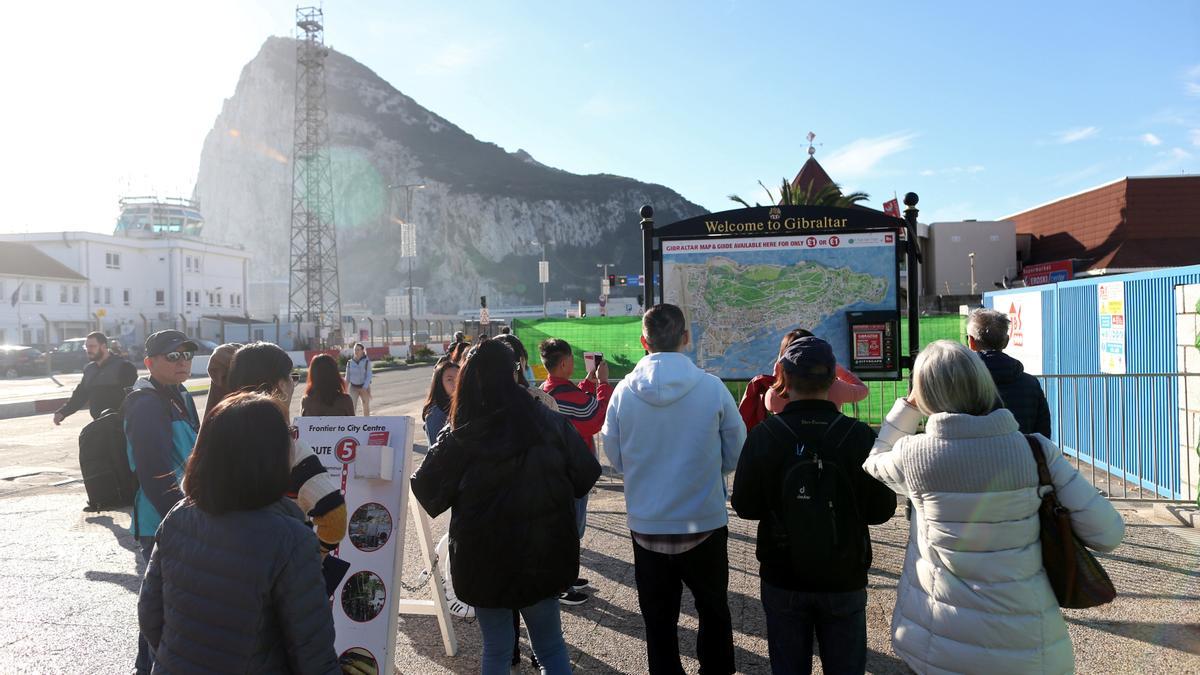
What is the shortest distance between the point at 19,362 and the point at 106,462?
37.4 meters

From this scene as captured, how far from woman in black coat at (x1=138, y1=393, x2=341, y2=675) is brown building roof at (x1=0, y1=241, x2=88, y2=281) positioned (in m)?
61.8

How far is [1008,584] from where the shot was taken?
2.51 m

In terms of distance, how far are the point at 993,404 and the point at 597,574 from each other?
12.3ft

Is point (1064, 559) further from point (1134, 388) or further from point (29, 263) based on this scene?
point (29, 263)

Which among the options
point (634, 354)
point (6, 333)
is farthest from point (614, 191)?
point (634, 354)

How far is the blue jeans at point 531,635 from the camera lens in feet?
10.5

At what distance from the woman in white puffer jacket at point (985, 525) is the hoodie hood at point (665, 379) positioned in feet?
3.75

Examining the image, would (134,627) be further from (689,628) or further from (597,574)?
(689,628)

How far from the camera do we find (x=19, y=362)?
35.1 metres

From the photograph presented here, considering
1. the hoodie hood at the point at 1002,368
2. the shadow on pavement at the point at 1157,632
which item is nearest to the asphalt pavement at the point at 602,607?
the shadow on pavement at the point at 1157,632

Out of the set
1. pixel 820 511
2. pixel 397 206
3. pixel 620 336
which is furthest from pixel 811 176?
pixel 397 206

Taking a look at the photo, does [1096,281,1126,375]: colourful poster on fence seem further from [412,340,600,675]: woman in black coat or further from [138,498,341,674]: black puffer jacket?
[138,498,341,674]: black puffer jacket

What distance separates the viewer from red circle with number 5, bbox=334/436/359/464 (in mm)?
4184

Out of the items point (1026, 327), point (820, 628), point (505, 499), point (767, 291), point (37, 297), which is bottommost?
point (820, 628)
